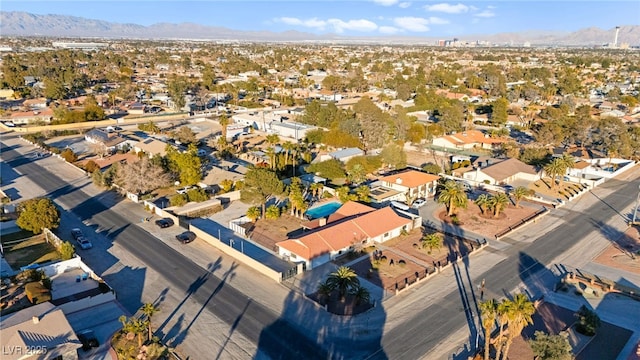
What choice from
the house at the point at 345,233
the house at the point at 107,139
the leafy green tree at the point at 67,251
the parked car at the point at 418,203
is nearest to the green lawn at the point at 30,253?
the leafy green tree at the point at 67,251

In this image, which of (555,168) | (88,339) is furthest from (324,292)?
(555,168)

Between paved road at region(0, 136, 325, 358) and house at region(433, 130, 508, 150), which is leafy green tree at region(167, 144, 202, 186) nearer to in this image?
paved road at region(0, 136, 325, 358)

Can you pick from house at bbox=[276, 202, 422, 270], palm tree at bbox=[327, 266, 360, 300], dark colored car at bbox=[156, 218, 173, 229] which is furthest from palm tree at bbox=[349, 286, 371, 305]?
dark colored car at bbox=[156, 218, 173, 229]

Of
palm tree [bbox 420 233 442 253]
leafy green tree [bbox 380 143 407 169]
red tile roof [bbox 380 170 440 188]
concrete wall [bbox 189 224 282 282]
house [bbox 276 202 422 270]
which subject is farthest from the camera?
leafy green tree [bbox 380 143 407 169]

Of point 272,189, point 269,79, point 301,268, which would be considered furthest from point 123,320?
point 269,79

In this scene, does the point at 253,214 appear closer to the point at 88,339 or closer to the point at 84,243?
the point at 84,243
